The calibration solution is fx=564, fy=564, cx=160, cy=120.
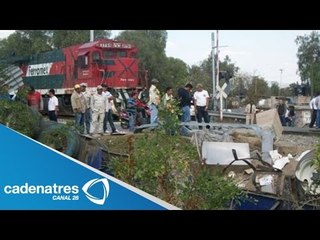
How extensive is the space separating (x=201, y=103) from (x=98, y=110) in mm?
1206

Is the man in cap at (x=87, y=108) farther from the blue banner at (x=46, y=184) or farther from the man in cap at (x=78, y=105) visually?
the blue banner at (x=46, y=184)

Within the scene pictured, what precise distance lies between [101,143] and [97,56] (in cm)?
193

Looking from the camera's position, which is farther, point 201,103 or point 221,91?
point 221,91

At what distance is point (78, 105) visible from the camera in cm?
653

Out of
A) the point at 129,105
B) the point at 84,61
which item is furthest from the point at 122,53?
the point at 129,105

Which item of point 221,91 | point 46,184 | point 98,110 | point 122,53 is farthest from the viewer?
→ point 122,53

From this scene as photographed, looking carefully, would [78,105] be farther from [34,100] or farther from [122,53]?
[122,53]

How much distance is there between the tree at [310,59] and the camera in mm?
5863

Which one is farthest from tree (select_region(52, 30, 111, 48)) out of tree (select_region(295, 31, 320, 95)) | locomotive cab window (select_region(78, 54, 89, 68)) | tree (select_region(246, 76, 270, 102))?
tree (select_region(295, 31, 320, 95))

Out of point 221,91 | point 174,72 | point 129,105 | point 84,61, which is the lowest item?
point 129,105

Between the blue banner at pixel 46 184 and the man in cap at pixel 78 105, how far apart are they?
70 centimetres

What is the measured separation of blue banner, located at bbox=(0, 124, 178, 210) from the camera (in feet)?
18.1

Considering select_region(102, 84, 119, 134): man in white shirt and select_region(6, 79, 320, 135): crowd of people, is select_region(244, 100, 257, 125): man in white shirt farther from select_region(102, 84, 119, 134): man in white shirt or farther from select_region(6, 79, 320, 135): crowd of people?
select_region(102, 84, 119, 134): man in white shirt

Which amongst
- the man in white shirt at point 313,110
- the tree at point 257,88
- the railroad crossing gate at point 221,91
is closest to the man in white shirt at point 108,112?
the railroad crossing gate at point 221,91
